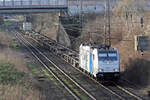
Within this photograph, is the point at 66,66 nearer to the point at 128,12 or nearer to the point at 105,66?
the point at 105,66

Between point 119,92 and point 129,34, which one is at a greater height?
point 129,34

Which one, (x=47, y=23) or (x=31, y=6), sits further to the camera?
(x=47, y=23)

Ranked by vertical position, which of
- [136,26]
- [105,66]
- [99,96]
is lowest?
[99,96]

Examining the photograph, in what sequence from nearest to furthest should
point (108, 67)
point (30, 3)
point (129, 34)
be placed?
point (108, 67) → point (129, 34) → point (30, 3)

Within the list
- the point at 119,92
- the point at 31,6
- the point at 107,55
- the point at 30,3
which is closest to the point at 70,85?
the point at 107,55

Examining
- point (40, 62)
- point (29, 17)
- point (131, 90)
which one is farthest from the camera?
point (29, 17)

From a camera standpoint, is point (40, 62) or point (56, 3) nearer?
point (40, 62)

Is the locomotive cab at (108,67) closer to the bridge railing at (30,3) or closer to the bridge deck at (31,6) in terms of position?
the bridge deck at (31,6)

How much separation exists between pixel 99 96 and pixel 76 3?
128ft

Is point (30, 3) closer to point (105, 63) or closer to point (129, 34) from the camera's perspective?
point (129, 34)

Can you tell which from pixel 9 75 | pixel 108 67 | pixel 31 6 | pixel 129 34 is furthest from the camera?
pixel 31 6

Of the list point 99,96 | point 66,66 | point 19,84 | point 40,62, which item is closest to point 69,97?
point 99,96

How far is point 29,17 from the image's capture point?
9738 centimetres

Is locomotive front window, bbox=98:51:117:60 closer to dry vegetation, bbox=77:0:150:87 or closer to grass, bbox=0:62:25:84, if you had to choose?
dry vegetation, bbox=77:0:150:87
